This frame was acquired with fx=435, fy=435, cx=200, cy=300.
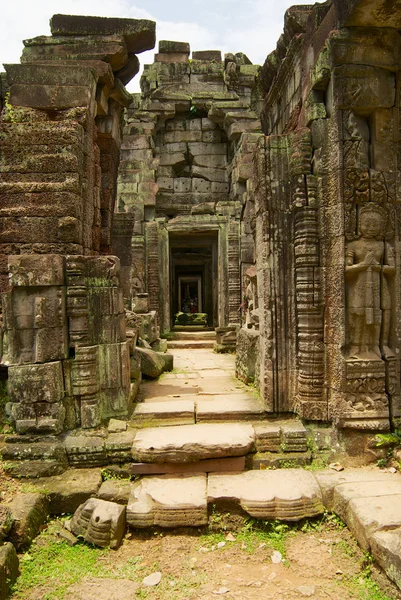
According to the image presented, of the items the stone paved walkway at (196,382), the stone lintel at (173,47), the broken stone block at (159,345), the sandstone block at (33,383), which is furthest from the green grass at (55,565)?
the stone lintel at (173,47)

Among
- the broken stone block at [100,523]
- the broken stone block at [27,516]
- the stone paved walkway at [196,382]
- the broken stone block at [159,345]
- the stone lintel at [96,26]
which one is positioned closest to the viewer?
the broken stone block at [27,516]

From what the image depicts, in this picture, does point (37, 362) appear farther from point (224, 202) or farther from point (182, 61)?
point (182, 61)

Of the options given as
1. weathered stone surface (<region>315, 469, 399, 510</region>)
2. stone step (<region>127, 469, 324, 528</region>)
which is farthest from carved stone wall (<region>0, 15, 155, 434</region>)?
weathered stone surface (<region>315, 469, 399, 510</region>)

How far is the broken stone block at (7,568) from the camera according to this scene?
3.01m

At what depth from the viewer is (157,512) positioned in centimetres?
382

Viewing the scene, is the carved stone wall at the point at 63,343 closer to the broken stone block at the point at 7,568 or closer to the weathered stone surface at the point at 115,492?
the weathered stone surface at the point at 115,492

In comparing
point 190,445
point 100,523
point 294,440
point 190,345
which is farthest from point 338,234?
point 190,345

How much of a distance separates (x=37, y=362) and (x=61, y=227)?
1.53 meters

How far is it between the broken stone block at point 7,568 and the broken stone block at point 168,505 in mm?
940

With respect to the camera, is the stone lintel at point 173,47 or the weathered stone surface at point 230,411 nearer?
the weathered stone surface at point 230,411

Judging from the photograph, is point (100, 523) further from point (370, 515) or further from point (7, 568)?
point (370, 515)

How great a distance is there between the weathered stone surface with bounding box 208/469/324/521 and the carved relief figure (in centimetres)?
143

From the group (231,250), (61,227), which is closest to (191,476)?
(61,227)

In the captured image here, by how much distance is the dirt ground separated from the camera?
3.10m
